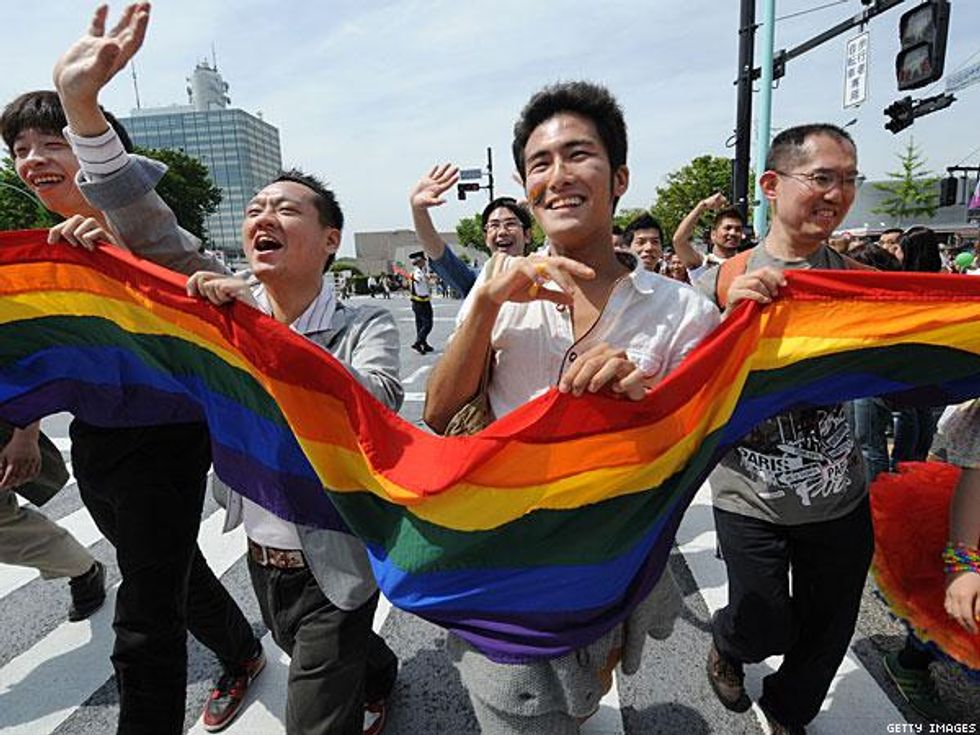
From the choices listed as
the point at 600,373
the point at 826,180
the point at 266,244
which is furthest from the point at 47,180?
the point at 826,180

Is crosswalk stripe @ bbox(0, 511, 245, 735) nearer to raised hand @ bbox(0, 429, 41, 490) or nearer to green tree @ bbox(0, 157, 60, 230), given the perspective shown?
raised hand @ bbox(0, 429, 41, 490)

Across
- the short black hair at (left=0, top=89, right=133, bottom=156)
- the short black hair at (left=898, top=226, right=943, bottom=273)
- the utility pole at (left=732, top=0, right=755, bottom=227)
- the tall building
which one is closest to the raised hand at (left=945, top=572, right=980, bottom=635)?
the short black hair at (left=0, top=89, right=133, bottom=156)

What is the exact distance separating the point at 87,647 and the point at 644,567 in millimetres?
2887

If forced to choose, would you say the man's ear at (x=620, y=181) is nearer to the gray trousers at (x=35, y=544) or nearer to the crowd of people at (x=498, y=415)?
the crowd of people at (x=498, y=415)

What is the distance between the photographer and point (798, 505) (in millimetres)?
1933

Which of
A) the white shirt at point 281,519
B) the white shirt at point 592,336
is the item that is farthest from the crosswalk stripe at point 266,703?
the white shirt at point 592,336

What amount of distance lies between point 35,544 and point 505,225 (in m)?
3.33

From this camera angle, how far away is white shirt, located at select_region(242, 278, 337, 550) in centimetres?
188

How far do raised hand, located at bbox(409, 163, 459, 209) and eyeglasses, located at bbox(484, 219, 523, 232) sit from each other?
7.65ft

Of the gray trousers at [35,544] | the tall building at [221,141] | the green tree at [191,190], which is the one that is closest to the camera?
the gray trousers at [35,544]

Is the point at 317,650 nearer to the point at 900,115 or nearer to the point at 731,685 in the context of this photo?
the point at 731,685

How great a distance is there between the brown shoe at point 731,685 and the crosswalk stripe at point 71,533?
12.1ft

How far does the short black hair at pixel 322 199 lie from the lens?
6.68 feet

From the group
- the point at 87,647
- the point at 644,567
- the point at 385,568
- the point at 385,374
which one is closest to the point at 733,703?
the point at 644,567
